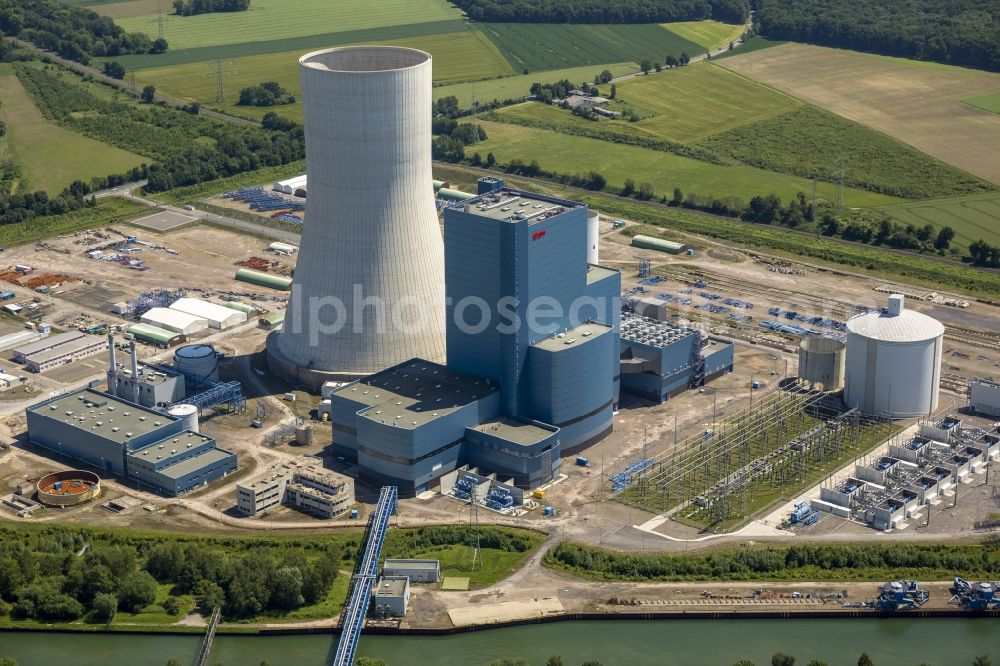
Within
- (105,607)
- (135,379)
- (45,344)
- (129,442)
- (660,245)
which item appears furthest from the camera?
(660,245)

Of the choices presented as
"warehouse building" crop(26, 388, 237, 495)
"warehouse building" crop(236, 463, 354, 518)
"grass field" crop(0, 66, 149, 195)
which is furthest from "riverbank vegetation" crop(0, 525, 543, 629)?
"grass field" crop(0, 66, 149, 195)

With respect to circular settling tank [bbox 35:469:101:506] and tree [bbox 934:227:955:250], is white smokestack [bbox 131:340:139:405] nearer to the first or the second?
circular settling tank [bbox 35:469:101:506]

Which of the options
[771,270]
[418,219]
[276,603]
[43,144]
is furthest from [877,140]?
[276,603]

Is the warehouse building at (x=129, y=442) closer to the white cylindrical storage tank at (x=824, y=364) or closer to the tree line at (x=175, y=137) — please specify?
the white cylindrical storage tank at (x=824, y=364)

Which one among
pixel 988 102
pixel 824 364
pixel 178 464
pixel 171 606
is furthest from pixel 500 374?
pixel 988 102

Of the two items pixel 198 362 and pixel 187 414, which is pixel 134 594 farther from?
pixel 198 362
